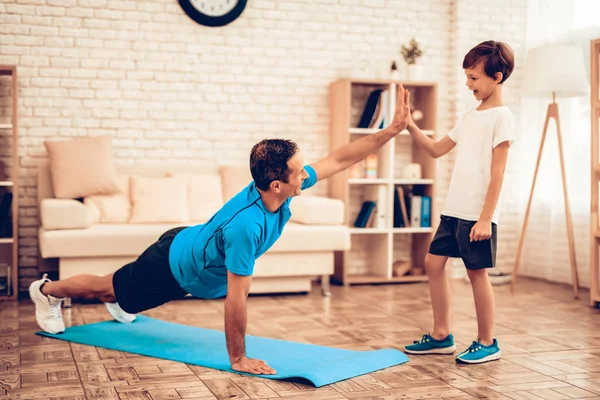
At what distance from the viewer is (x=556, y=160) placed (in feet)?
18.0

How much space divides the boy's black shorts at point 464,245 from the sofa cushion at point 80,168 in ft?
7.81

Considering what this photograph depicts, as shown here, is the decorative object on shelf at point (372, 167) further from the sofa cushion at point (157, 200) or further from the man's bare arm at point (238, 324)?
the man's bare arm at point (238, 324)

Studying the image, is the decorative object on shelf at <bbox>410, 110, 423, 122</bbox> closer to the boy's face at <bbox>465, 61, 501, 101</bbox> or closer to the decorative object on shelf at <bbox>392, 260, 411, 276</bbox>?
the decorative object on shelf at <bbox>392, 260, 411, 276</bbox>

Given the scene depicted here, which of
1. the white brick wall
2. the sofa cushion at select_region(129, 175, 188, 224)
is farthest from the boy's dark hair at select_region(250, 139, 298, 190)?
the white brick wall

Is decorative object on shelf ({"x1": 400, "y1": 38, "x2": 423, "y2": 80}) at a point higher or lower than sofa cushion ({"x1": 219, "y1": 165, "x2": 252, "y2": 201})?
higher

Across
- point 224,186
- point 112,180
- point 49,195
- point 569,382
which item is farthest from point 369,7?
point 569,382

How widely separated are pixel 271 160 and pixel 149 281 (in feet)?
2.55

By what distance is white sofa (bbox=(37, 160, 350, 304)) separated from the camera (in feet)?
13.9

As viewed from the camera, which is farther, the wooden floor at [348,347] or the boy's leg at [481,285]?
the boy's leg at [481,285]

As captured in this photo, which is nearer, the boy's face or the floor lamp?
the boy's face

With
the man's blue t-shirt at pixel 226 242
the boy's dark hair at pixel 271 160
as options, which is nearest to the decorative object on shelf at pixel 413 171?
the man's blue t-shirt at pixel 226 242

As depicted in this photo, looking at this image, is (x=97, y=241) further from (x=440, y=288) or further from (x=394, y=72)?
(x=394, y=72)

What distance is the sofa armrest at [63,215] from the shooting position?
13.9 ft

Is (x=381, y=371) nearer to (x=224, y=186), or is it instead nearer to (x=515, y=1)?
(x=224, y=186)
